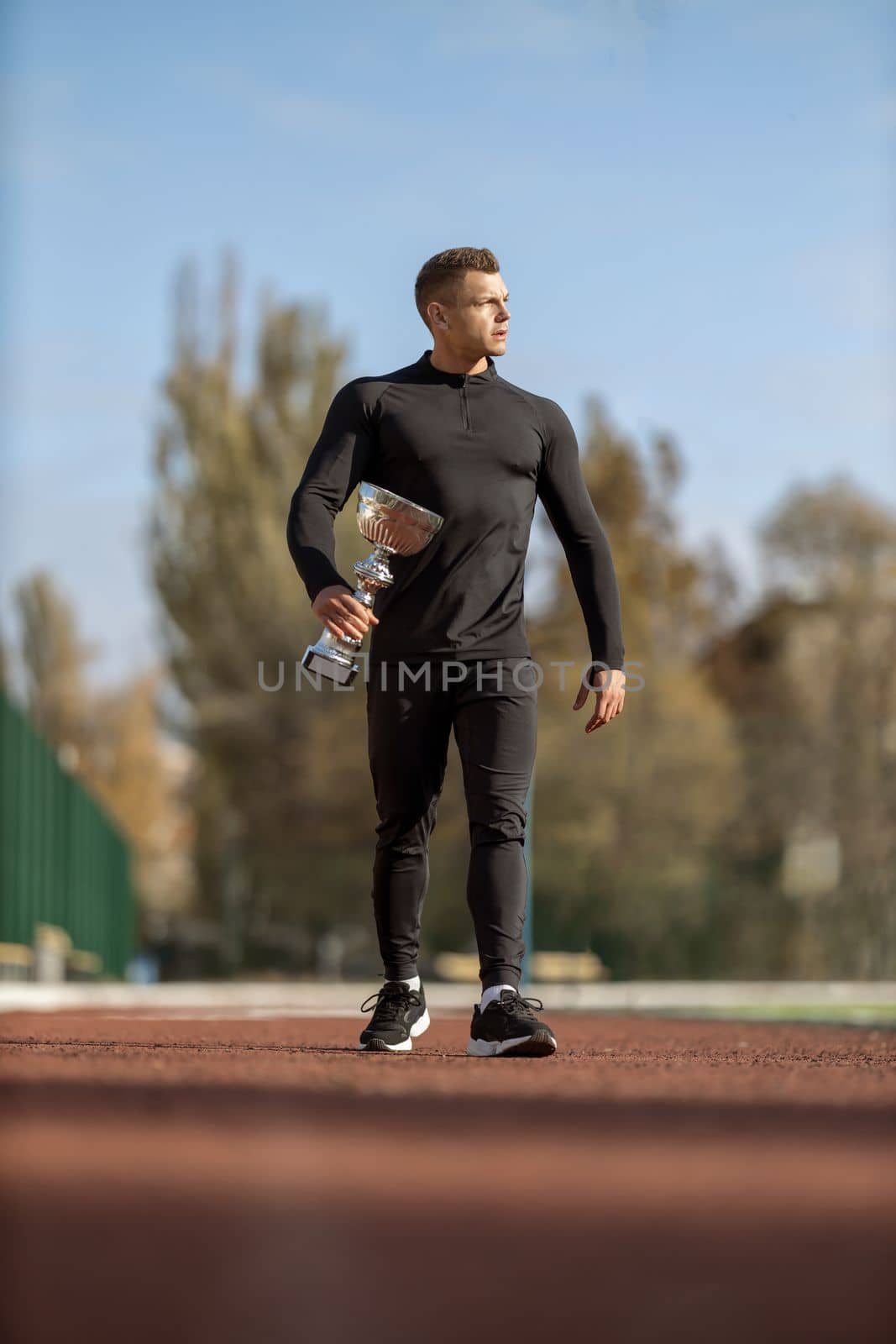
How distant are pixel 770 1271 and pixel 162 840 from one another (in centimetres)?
6295

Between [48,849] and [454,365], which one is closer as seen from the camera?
[454,365]

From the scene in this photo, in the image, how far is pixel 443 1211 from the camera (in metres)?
1.78

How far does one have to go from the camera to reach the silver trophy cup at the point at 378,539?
3.85 meters

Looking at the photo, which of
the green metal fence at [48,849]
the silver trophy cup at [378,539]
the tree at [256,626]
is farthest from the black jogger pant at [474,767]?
the tree at [256,626]

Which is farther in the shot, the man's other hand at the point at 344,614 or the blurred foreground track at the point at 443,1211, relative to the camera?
the man's other hand at the point at 344,614

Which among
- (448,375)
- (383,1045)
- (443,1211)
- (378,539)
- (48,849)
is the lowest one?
(48,849)

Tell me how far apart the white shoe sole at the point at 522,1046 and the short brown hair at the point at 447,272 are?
1.52 m

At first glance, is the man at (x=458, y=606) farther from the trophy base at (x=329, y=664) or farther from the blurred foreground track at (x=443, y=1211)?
the blurred foreground track at (x=443, y=1211)

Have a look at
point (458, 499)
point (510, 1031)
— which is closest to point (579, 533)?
point (458, 499)

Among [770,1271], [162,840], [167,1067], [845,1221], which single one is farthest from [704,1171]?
[162,840]

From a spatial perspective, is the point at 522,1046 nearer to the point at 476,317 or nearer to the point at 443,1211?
the point at 476,317

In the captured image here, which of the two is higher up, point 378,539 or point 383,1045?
point 378,539

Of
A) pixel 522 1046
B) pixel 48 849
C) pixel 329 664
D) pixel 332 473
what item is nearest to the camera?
pixel 522 1046

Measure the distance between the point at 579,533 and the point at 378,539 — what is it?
50 centimetres
